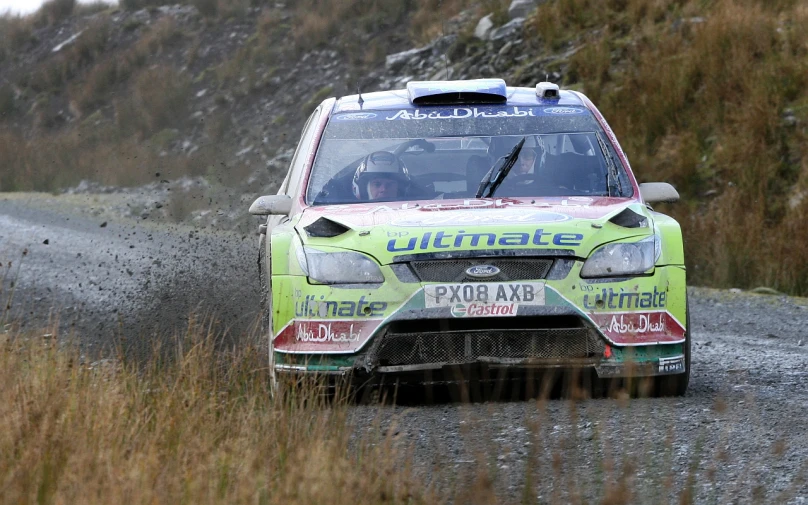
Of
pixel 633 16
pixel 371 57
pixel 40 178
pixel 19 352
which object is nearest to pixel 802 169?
pixel 633 16

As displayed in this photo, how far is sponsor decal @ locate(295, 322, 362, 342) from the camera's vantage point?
554cm

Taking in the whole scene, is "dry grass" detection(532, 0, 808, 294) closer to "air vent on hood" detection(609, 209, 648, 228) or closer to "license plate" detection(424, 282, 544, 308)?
"air vent on hood" detection(609, 209, 648, 228)

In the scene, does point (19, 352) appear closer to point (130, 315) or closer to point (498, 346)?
point (498, 346)

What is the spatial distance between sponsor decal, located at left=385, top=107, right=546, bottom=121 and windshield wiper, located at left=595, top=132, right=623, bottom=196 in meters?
0.43

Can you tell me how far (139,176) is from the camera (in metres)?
28.8

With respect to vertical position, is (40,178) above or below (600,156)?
below

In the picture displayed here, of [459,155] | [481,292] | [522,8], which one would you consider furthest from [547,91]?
[522,8]

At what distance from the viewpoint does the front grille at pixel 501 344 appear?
18.0ft

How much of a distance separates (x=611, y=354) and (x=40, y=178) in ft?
88.3

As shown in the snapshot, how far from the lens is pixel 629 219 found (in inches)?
229

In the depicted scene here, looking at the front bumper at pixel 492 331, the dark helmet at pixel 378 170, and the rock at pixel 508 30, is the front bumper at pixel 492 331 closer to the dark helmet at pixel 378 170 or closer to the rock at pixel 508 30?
the dark helmet at pixel 378 170

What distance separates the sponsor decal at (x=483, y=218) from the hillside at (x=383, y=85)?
303 cm

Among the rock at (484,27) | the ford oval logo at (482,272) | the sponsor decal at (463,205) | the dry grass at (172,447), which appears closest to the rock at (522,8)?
the rock at (484,27)

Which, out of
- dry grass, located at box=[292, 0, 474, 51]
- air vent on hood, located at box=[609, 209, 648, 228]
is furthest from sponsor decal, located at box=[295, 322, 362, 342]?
dry grass, located at box=[292, 0, 474, 51]
